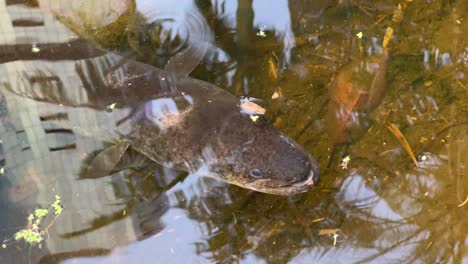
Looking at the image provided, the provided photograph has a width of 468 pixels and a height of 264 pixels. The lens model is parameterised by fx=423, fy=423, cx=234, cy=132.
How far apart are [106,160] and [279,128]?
160 cm

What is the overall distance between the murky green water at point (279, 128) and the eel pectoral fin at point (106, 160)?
9 centimetres

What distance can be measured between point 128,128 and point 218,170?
870 mm

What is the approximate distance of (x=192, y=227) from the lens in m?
3.70

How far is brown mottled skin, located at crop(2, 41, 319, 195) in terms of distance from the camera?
3.26 metres

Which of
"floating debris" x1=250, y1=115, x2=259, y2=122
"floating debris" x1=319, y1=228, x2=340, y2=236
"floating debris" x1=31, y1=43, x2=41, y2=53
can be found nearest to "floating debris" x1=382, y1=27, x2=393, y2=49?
"floating debris" x1=250, y1=115, x2=259, y2=122

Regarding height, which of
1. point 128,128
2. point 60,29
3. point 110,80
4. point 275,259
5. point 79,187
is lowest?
point 275,259

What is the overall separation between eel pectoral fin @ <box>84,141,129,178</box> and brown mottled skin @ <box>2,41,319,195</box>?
0.13 m

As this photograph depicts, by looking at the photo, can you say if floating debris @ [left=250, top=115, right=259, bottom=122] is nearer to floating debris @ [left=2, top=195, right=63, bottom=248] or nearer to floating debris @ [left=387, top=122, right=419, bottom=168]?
floating debris @ [left=387, top=122, right=419, bottom=168]

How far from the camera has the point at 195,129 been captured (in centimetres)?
340

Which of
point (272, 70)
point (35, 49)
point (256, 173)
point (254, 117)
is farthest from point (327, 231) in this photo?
point (35, 49)

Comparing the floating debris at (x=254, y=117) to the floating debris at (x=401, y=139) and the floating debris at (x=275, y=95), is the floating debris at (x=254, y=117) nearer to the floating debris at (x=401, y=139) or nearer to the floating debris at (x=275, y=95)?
the floating debris at (x=275, y=95)

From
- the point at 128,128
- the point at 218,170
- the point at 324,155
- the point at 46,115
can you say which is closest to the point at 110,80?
the point at 128,128

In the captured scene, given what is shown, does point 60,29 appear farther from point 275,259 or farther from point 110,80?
point 275,259

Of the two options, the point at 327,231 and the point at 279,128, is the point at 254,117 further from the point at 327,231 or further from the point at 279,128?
the point at 327,231
